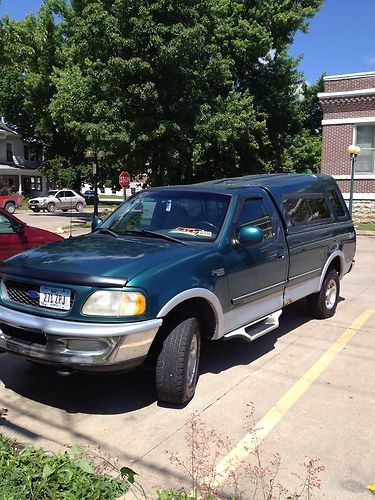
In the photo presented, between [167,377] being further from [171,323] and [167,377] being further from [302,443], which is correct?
[302,443]

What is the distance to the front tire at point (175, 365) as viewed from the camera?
382cm

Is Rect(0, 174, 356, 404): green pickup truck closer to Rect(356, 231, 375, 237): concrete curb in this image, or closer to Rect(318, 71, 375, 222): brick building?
Rect(356, 231, 375, 237): concrete curb

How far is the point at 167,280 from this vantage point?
380 centimetres

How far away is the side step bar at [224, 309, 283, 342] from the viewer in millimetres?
4609

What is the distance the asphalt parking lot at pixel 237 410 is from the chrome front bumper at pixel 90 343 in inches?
19.9

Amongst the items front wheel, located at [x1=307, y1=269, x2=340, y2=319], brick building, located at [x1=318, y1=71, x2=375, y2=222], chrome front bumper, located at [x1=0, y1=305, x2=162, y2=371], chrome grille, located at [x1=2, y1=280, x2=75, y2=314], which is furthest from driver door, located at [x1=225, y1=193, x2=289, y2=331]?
brick building, located at [x1=318, y1=71, x2=375, y2=222]

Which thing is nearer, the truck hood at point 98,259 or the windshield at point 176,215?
the truck hood at point 98,259

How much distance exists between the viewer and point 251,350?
539cm

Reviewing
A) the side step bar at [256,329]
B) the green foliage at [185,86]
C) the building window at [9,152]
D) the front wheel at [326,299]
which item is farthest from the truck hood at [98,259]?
the building window at [9,152]

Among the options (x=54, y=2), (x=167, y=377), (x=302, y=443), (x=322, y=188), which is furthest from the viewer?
(x=54, y=2)

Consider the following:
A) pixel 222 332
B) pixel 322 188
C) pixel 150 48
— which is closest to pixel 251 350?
pixel 222 332

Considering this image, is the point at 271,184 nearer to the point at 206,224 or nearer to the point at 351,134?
the point at 206,224

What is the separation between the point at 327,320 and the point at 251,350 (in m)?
1.74

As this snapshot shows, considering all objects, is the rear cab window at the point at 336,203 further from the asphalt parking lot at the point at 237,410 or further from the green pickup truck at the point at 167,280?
the asphalt parking lot at the point at 237,410
